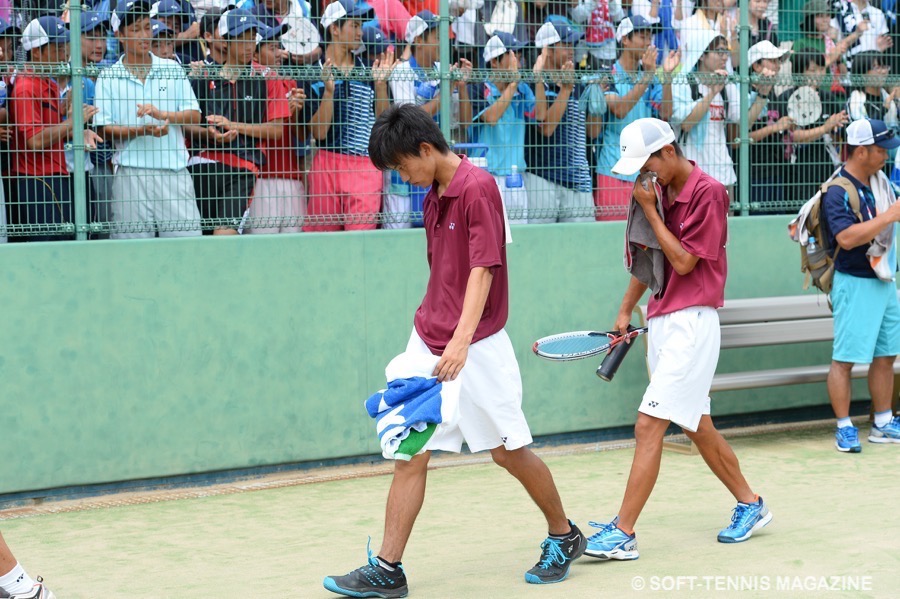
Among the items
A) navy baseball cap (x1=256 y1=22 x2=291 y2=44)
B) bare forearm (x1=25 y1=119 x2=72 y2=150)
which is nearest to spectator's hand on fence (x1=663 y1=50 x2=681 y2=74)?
navy baseball cap (x1=256 y1=22 x2=291 y2=44)

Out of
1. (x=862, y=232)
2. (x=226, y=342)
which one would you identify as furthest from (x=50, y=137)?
(x=862, y=232)

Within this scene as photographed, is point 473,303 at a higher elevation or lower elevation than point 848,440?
higher

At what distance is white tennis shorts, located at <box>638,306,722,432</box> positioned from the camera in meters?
5.58

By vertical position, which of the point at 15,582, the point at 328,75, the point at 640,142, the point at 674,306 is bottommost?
the point at 15,582

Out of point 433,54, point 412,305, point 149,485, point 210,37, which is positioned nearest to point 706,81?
point 433,54

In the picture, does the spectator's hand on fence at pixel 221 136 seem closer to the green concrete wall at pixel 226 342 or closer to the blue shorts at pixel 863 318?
the green concrete wall at pixel 226 342

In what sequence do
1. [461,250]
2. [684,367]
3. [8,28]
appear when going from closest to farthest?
[461,250] < [684,367] < [8,28]

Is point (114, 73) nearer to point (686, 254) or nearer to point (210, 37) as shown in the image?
point (210, 37)

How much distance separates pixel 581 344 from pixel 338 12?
287 cm

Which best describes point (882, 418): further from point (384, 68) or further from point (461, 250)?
point (461, 250)

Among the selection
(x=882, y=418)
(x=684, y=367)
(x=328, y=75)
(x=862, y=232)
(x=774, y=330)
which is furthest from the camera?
(x=774, y=330)

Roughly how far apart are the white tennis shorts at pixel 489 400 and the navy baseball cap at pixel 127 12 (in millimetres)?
2998

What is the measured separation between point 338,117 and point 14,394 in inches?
98.7

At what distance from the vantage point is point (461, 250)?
508 cm
